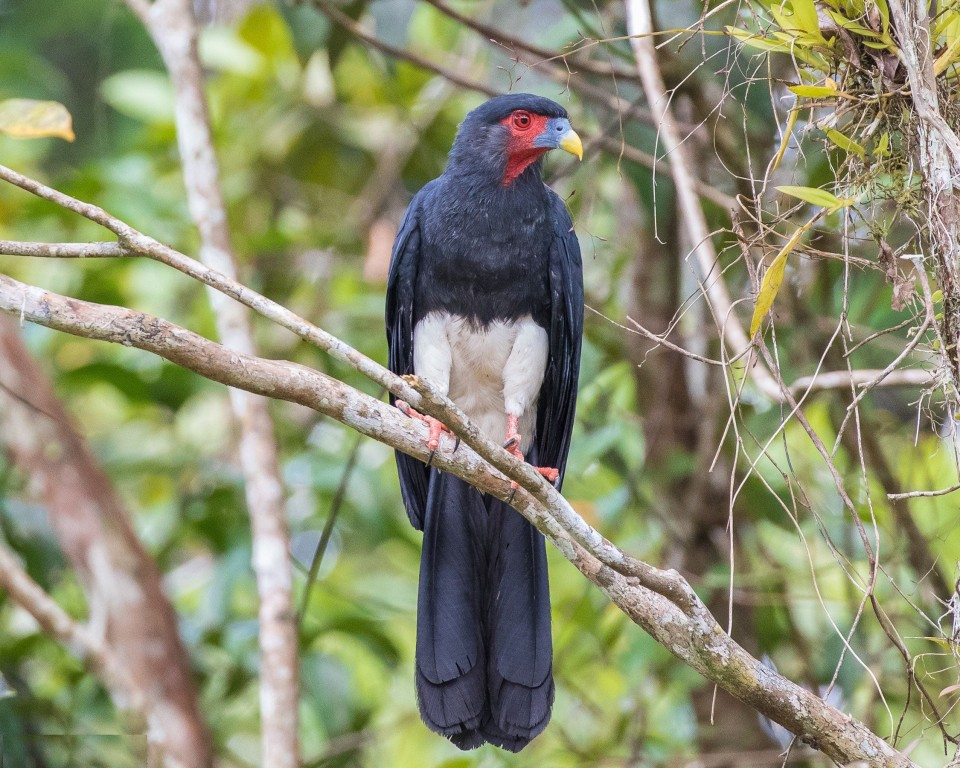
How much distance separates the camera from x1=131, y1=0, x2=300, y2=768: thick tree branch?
136 inches

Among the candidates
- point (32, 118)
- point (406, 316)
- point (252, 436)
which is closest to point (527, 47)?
point (406, 316)

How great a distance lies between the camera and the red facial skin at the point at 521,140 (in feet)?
12.2

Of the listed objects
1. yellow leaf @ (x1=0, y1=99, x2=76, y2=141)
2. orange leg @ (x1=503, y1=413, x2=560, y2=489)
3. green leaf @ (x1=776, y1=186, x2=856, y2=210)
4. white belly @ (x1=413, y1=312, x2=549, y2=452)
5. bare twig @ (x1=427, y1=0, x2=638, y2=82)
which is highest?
bare twig @ (x1=427, y1=0, x2=638, y2=82)

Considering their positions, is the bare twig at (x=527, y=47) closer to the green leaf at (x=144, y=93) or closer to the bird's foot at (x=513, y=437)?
the bird's foot at (x=513, y=437)

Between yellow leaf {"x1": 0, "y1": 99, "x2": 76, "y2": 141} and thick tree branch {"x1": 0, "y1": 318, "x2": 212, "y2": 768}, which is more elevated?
yellow leaf {"x1": 0, "y1": 99, "x2": 76, "y2": 141}

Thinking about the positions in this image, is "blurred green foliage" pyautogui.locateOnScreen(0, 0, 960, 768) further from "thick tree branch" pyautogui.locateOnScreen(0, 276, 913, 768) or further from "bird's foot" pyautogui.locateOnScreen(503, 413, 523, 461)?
"thick tree branch" pyautogui.locateOnScreen(0, 276, 913, 768)

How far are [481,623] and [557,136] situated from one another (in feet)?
5.59

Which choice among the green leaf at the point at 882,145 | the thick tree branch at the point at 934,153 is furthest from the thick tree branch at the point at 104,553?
the thick tree branch at the point at 934,153

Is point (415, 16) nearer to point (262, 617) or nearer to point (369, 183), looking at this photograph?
point (369, 183)

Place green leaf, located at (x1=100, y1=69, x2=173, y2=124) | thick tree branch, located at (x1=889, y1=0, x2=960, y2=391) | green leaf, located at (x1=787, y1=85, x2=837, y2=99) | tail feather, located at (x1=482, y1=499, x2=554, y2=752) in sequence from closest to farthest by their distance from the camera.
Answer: thick tree branch, located at (x1=889, y1=0, x2=960, y2=391)
green leaf, located at (x1=787, y1=85, x2=837, y2=99)
tail feather, located at (x1=482, y1=499, x2=554, y2=752)
green leaf, located at (x1=100, y1=69, x2=173, y2=124)

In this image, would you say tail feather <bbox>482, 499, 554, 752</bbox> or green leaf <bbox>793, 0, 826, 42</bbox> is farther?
tail feather <bbox>482, 499, 554, 752</bbox>

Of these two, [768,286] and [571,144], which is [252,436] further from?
[768,286]

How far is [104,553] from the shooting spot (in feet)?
13.1

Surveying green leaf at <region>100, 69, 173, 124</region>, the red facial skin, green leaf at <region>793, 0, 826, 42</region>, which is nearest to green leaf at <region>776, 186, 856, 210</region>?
green leaf at <region>793, 0, 826, 42</region>
